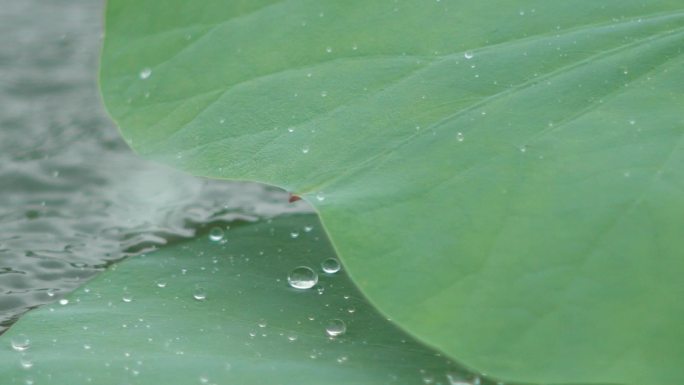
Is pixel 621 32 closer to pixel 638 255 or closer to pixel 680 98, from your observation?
pixel 680 98

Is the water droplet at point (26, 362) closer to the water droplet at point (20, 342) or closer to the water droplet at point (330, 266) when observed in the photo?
the water droplet at point (20, 342)

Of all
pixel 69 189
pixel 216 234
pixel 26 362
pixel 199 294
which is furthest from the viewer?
pixel 69 189

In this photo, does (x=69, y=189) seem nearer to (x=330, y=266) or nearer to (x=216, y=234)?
(x=216, y=234)


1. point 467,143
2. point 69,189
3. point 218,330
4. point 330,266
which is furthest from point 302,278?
point 69,189

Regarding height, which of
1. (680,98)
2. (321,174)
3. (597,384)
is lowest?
Result: (597,384)

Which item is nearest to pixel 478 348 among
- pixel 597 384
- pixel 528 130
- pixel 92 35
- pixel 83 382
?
pixel 597 384

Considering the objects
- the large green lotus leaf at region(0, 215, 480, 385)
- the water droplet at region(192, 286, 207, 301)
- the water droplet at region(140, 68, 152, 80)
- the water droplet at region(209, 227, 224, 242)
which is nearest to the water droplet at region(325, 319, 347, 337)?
the large green lotus leaf at region(0, 215, 480, 385)

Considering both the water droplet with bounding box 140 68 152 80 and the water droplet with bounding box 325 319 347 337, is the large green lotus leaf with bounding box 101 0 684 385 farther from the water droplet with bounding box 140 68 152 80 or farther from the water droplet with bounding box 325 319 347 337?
the water droplet with bounding box 325 319 347 337

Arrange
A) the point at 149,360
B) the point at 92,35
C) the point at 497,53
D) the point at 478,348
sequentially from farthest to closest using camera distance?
the point at 92,35
the point at 497,53
the point at 149,360
the point at 478,348
